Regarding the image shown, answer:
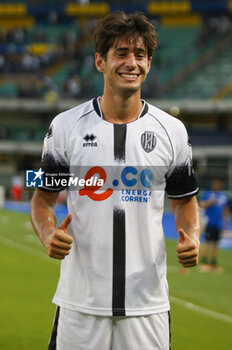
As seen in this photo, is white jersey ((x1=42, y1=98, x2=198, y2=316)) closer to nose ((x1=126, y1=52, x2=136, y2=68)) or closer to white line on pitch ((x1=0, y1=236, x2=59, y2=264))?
nose ((x1=126, y1=52, x2=136, y2=68))

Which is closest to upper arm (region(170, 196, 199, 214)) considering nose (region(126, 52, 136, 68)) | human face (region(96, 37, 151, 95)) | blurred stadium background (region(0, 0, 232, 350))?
human face (region(96, 37, 151, 95))

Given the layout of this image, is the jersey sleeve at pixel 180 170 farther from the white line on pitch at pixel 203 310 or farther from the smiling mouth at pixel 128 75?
the white line on pitch at pixel 203 310

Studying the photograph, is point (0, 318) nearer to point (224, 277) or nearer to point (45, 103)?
point (224, 277)

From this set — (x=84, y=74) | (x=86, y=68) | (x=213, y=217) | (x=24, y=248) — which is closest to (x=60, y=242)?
(x=213, y=217)

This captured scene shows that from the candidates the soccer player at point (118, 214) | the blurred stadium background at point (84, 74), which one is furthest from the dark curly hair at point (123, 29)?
the blurred stadium background at point (84, 74)

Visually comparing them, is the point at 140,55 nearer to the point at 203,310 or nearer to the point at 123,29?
the point at 123,29

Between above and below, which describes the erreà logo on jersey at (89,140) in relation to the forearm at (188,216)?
above

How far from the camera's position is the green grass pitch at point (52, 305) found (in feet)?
23.2

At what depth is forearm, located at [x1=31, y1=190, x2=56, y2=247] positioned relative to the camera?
2.64m

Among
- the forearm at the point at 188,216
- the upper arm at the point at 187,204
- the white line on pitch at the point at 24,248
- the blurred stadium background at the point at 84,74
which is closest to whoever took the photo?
the forearm at the point at 188,216

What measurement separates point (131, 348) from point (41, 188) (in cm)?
Result: 84

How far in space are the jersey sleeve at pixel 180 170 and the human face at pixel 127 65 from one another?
1.02ft

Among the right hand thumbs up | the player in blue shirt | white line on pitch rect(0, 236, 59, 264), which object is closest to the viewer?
the right hand thumbs up

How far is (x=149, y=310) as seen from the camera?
103 inches
